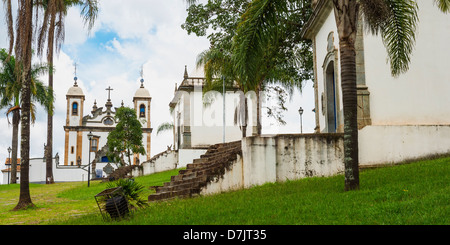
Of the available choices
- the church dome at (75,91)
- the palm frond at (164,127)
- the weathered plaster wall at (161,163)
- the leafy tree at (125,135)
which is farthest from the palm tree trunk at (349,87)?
the church dome at (75,91)

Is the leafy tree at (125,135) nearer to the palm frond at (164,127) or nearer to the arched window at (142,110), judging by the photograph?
the palm frond at (164,127)

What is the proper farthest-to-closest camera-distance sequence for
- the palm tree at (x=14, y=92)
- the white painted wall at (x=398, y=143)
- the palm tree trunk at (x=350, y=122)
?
1. the palm tree at (x=14, y=92)
2. the white painted wall at (x=398, y=143)
3. the palm tree trunk at (x=350, y=122)

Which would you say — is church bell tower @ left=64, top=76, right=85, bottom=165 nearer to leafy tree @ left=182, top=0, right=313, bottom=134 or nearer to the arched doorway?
leafy tree @ left=182, top=0, right=313, bottom=134

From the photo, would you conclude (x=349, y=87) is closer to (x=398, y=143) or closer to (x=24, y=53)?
(x=398, y=143)

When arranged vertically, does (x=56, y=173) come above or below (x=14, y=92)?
below

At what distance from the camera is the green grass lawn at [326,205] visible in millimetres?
6363

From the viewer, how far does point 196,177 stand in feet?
37.7

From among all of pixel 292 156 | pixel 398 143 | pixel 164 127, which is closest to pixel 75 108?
pixel 164 127

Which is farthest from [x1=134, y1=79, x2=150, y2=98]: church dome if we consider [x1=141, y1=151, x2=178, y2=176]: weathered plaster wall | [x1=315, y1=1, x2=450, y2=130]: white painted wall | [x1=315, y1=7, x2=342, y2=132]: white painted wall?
[x1=315, y1=1, x2=450, y2=130]: white painted wall

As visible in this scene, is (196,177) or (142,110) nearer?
(196,177)

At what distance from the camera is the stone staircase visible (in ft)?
35.1

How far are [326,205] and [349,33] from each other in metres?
3.51
